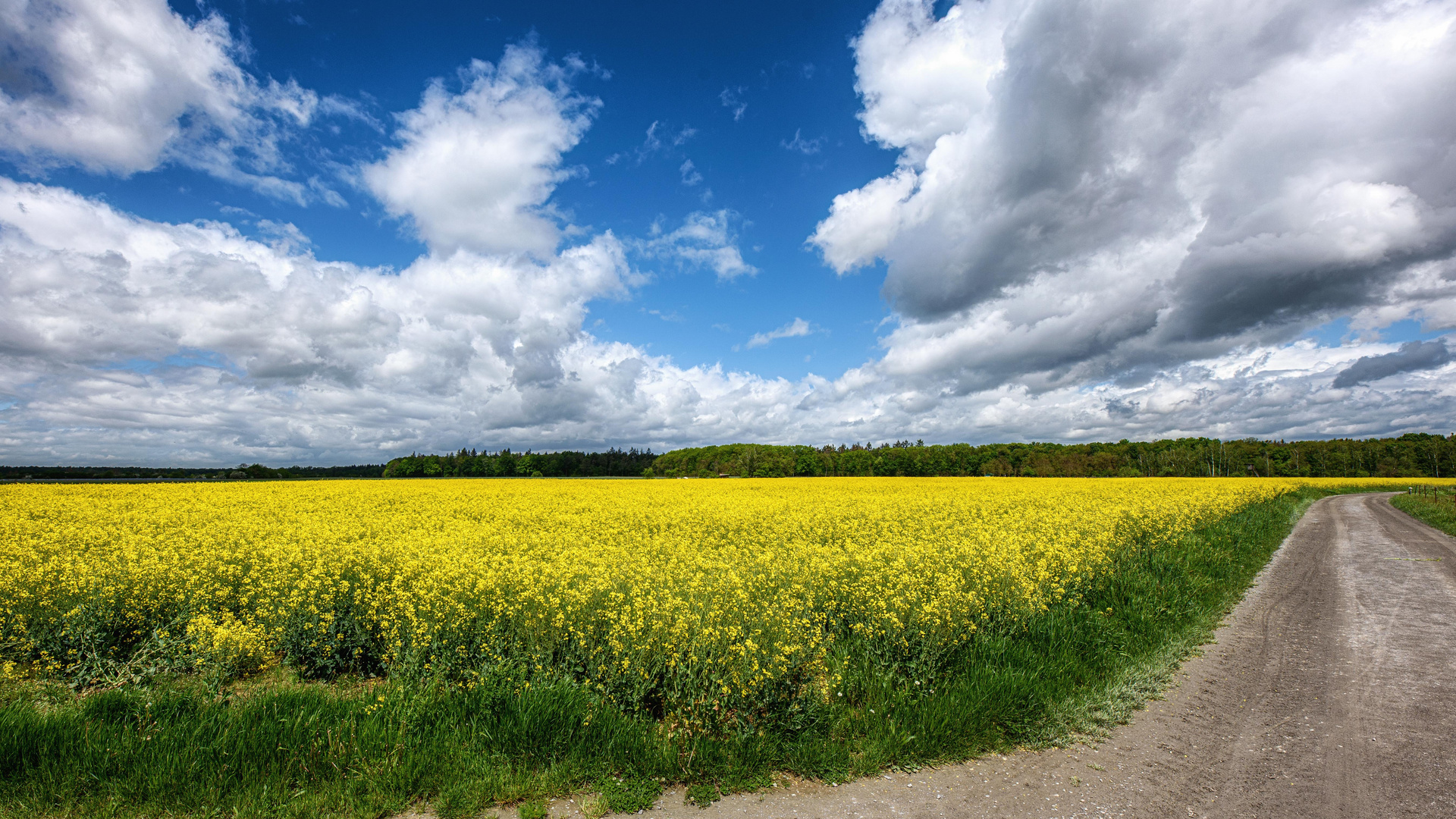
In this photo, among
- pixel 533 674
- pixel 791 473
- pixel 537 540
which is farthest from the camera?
pixel 791 473

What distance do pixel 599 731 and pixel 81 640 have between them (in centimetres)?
670

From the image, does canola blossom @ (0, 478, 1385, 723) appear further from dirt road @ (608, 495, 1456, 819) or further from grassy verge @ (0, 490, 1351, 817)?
dirt road @ (608, 495, 1456, 819)

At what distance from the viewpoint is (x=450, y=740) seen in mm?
4254

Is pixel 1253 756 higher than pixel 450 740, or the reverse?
pixel 450 740

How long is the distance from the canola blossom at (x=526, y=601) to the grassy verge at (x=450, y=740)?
0.45 metres

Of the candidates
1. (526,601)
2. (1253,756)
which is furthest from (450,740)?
(1253,756)

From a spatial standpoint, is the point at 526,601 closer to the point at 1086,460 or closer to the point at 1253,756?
the point at 1253,756

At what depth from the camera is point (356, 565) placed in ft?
25.8

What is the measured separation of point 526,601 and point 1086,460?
9393cm

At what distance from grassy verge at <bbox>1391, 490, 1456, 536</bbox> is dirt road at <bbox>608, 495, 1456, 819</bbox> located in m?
21.5

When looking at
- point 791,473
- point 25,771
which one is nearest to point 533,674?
point 25,771

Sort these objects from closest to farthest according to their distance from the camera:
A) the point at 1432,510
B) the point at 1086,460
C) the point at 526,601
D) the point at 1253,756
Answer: the point at 1253,756
the point at 526,601
the point at 1432,510
the point at 1086,460

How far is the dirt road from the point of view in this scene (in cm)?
390

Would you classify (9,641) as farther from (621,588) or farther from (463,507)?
(463,507)
